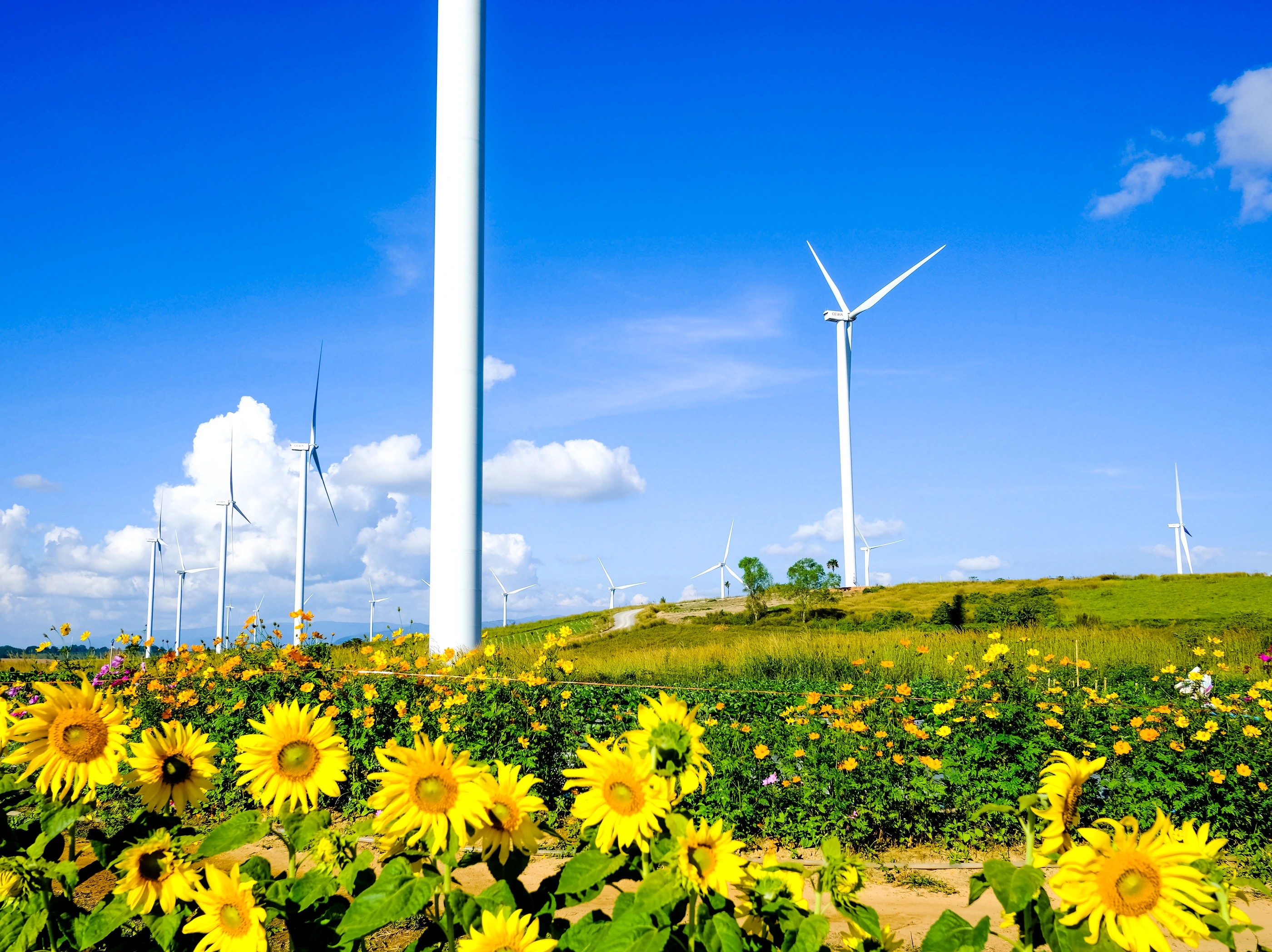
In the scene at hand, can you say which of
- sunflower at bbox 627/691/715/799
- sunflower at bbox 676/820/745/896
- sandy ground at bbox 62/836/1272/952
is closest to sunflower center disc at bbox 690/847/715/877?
sunflower at bbox 676/820/745/896

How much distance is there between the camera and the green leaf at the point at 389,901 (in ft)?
5.20

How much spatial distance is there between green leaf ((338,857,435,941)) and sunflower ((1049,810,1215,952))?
1141 millimetres

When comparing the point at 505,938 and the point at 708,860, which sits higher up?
the point at 708,860

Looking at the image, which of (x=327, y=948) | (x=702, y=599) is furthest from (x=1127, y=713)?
(x=702, y=599)

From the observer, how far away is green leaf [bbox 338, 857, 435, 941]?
159cm

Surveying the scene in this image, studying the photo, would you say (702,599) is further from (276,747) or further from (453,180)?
(276,747)

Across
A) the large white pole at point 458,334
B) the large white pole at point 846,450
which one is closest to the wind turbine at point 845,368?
the large white pole at point 846,450

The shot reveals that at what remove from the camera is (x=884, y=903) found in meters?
4.94

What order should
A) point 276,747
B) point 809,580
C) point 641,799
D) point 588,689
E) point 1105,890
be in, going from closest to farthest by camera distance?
point 1105,890
point 641,799
point 276,747
point 588,689
point 809,580

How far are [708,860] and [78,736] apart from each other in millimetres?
1387

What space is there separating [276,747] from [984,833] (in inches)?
214

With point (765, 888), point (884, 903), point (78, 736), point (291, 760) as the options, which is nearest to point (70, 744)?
point (78, 736)

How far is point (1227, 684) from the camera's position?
862 cm

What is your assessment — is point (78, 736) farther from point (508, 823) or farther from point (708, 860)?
point (708, 860)
